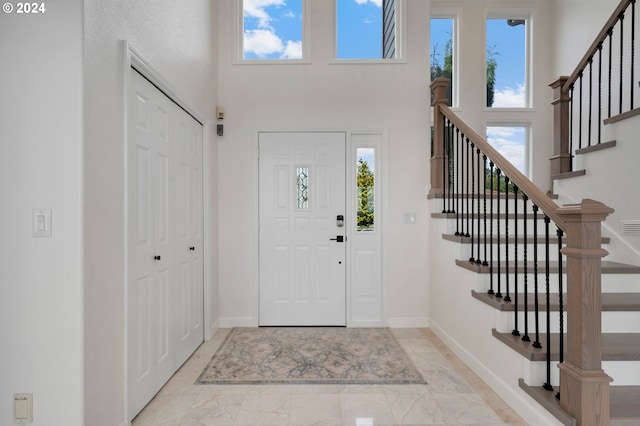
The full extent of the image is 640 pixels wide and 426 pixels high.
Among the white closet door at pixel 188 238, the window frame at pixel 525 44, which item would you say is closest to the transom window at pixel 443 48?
the window frame at pixel 525 44

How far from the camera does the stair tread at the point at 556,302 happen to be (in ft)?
7.04

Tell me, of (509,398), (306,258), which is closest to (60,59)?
(306,258)

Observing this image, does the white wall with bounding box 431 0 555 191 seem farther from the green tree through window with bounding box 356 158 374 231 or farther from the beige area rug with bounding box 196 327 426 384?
the beige area rug with bounding box 196 327 426 384

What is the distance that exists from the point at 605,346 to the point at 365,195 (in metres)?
2.35

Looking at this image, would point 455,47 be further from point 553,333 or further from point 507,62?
point 553,333

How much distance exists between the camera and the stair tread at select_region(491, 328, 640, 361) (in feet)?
6.18

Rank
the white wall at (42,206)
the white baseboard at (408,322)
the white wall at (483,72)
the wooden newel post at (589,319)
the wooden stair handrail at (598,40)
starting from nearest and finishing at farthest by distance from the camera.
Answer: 1. the white wall at (42,206)
2. the wooden newel post at (589,319)
3. the wooden stair handrail at (598,40)
4. the white baseboard at (408,322)
5. the white wall at (483,72)

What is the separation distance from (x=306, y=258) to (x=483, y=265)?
5.94ft

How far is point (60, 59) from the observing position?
151 centimetres

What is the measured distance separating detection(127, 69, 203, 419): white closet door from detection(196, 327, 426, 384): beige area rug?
1.33 ft

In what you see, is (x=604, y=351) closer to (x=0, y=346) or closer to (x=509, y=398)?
(x=509, y=398)

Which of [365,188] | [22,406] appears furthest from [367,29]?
[22,406]

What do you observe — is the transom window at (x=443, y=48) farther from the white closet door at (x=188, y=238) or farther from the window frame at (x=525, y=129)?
the white closet door at (x=188, y=238)

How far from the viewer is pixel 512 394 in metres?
2.12
